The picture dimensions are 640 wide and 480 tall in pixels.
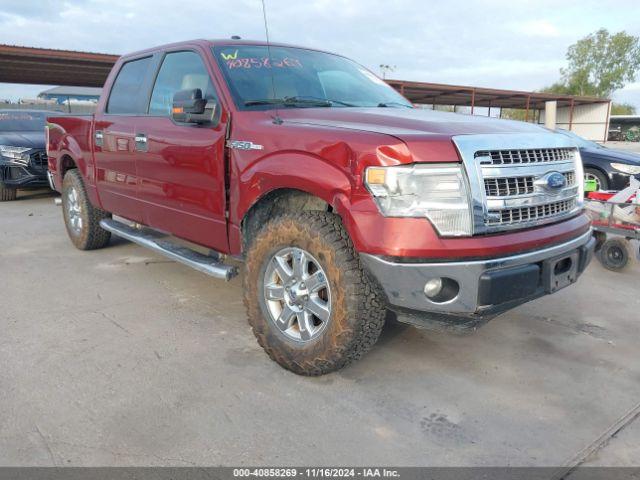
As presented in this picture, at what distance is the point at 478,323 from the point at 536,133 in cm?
116

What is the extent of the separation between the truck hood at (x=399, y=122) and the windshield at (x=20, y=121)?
365 inches

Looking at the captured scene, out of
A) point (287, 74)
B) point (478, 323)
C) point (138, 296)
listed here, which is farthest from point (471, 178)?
point (138, 296)

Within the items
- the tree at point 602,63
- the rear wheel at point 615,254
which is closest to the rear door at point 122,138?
the rear wheel at point 615,254

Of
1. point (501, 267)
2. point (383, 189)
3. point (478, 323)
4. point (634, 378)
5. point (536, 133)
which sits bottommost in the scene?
point (634, 378)

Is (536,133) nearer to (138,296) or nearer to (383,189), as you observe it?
(383,189)

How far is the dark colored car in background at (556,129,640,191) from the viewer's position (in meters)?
8.75

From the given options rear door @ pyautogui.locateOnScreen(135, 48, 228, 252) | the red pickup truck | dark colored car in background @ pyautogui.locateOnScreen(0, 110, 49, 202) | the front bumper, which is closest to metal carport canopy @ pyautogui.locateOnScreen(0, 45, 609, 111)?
dark colored car in background @ pyautogui.locateOnScreen(0, 110, 49, 202)

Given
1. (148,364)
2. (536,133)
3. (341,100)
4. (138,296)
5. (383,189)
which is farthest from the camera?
(138,296)

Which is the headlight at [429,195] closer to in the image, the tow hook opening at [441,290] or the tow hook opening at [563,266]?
the tow hook opening at [441,290]

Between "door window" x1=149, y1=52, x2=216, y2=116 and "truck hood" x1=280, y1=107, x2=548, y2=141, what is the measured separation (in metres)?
0.83

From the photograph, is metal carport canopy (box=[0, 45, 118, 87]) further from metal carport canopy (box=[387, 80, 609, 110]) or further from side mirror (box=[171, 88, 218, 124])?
side mirror (box=[171, 88, 218, 124])

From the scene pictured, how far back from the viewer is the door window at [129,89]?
454 cm

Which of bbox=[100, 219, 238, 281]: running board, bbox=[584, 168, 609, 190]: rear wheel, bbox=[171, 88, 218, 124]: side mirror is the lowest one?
bbox=[584, 168, 609, 190]: rear wheel

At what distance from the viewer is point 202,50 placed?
12.5ft
